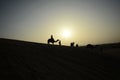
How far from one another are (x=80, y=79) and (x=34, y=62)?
201 cm

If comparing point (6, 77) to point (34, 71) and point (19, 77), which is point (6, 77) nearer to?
point (19, 77)

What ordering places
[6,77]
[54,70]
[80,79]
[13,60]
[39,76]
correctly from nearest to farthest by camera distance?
[6,77] → [39,76] → [80,79] → [54,70] → [13,60]

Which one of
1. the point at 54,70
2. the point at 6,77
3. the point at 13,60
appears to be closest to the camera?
the point at 6,77

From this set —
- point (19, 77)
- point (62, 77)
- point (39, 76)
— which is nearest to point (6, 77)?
point (19, 77)

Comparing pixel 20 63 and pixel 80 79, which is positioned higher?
pixel 20 63

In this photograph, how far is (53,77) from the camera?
474 centimetres

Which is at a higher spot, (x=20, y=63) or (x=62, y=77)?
(x=20, y=63)

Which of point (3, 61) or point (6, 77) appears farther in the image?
point (3, 61)

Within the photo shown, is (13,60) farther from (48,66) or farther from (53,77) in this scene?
(53,77)

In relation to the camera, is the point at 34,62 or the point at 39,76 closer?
the point at 39,76

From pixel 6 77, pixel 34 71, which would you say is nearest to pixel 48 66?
pixel 34 71

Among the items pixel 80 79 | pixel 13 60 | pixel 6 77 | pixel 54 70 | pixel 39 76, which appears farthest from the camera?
pixel 13 60

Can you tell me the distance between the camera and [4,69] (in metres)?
4.81

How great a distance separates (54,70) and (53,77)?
0.70m
